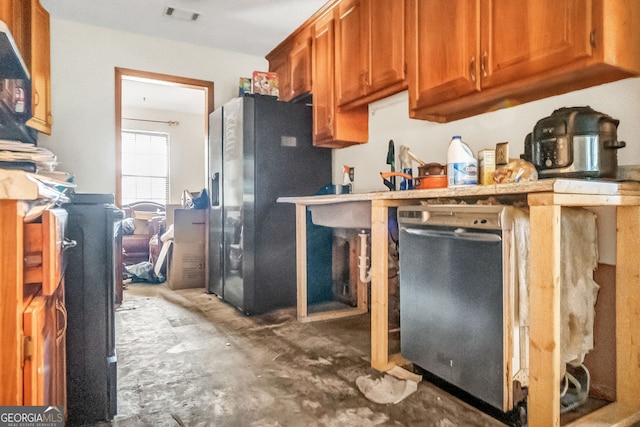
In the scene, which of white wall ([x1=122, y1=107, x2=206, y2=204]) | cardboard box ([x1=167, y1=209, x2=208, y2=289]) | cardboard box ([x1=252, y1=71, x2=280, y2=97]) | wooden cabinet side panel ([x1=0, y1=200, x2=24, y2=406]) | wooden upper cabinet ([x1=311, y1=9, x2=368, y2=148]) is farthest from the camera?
white wall ([x1=122, y1=107, x2=206, y2=204])

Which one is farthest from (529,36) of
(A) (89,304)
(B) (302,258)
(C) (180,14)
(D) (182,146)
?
(D) (182,146)

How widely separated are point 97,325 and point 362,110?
2.30 meters

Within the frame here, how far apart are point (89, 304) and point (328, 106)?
216cm

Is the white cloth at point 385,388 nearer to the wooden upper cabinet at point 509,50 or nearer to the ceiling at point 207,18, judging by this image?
the wooden upper cabinet at point 509,50

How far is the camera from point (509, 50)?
1674 mm

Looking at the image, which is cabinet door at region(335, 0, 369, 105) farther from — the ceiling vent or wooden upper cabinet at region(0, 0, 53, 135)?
wooden upper cabinet at region(0, 0, 53, 135)

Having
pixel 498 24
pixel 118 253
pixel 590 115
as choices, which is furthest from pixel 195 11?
pixel 590 115

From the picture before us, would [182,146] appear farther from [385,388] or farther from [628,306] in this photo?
[628,306]

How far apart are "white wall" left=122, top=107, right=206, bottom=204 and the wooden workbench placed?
5983mm

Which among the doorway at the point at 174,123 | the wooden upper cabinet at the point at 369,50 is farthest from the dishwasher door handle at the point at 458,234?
the doorway at the point at 174,123

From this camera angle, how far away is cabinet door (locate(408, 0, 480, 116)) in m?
1.85

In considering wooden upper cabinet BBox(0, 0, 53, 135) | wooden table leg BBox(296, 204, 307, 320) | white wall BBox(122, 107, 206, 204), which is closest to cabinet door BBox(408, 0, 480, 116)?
wooden table leg BBox(296, 204, 307, 320)

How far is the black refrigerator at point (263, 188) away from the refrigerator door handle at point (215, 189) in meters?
0.14

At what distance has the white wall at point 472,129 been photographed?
5.06 ft
